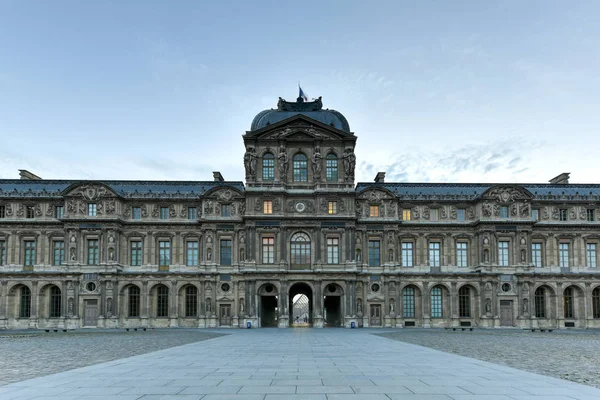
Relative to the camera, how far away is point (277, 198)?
60500 mm

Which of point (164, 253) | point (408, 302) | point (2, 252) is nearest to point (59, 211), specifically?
point (2, 252)

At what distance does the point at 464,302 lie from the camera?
62719mm

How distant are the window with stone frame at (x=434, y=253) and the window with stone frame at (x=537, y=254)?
10749 mm

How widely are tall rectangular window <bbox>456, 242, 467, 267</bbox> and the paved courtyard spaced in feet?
136

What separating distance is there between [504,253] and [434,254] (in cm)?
770

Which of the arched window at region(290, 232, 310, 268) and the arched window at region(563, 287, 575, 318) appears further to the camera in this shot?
the arched window at region(563, 287, 575, 318)

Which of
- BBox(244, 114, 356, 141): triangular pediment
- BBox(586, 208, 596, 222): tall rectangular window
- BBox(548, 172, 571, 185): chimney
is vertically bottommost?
BBox(586, 208, 596, 222): tall rectangular window

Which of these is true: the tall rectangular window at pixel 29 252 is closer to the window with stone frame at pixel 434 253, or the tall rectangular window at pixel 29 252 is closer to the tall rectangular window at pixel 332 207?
the tall rectangular window at pixel 332 207

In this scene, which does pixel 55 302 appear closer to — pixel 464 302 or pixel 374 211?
pixel 374 211

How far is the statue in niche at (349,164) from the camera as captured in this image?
61.1 m

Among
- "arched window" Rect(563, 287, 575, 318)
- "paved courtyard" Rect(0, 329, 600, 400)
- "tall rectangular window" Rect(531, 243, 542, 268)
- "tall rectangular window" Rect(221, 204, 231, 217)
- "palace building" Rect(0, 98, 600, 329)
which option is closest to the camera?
"paved courtyard" Rect(0, 329, 600, 400)

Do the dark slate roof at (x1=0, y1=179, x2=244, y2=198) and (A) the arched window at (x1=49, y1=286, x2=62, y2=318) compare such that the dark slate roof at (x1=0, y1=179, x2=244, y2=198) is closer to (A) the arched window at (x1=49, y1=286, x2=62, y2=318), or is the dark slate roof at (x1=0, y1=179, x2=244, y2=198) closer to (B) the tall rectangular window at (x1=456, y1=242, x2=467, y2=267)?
(A) the arched window at (x1=49, y1=286, x2=62, y2=318)

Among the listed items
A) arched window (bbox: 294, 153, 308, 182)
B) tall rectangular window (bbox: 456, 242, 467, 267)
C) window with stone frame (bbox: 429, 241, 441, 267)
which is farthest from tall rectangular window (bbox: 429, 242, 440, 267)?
arched window (bbox: 294, 153, 308, 182)

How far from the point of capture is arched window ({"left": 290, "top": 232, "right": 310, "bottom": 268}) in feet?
199
